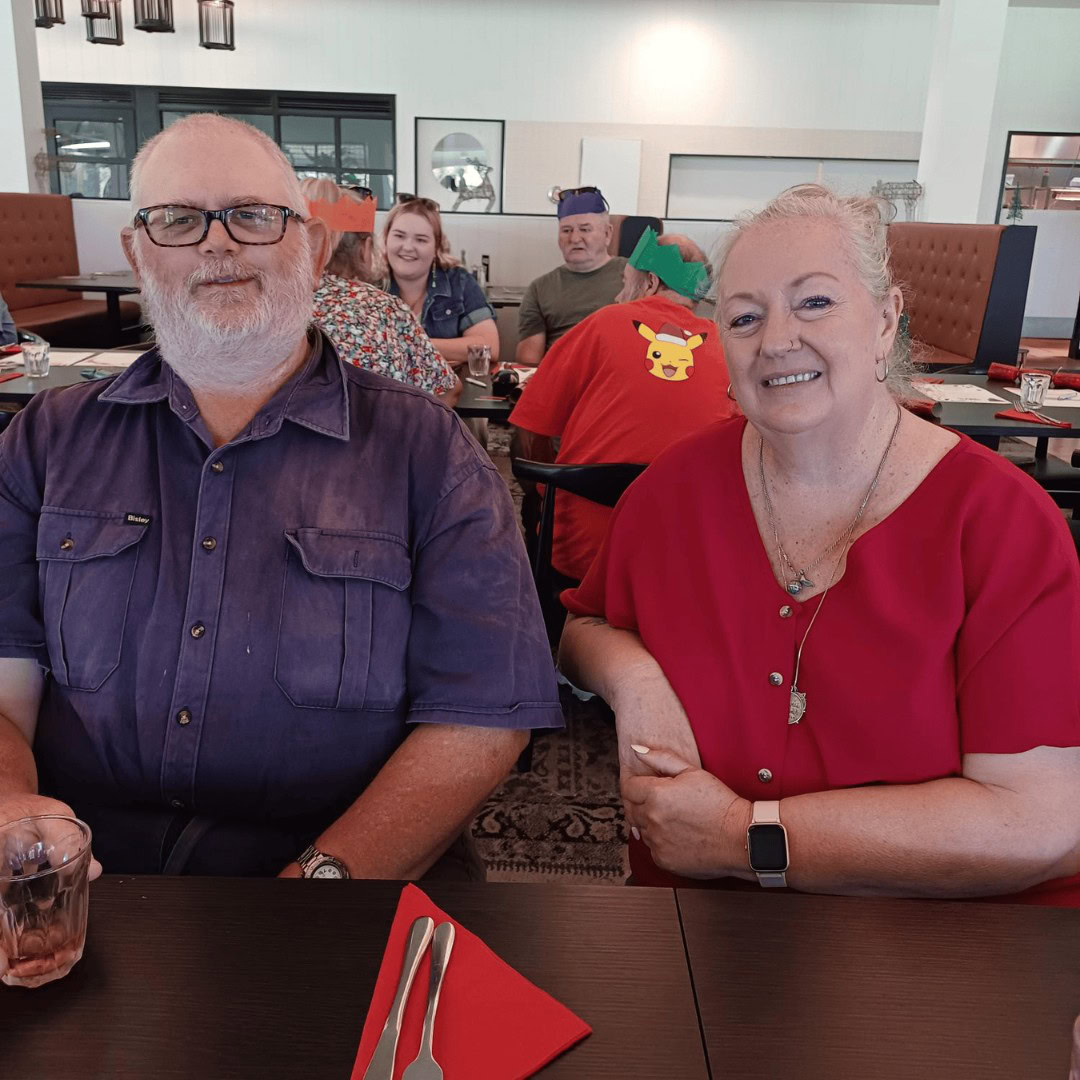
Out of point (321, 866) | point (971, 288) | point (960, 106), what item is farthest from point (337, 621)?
point (960, 106)

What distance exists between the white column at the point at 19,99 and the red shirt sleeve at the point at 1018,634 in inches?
302

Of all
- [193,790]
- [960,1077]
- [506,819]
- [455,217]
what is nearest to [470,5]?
[455,217]

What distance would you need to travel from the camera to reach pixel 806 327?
4.11 feet

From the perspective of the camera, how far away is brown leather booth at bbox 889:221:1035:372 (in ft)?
14.8

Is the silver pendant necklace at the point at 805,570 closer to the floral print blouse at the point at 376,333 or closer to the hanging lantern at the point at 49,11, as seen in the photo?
the floral print blouse at the point at 376,333

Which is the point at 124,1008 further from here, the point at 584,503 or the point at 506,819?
the point at 584,503

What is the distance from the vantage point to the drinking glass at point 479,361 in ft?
11.6

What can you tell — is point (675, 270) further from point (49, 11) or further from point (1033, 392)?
point (49, 11)

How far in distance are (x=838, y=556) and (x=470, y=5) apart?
9160 mm

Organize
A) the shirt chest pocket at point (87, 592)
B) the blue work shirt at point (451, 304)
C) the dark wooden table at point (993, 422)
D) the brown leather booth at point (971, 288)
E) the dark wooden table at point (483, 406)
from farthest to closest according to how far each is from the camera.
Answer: the brown leather booth at point (971, 288)
the blue work shirt at point (451, 304)
the dark wooden table at point (483, 406)
the dark wooden table at point (993, 422)
the shirt chest pocket at point (87, 592)

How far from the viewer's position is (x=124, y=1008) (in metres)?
0.74

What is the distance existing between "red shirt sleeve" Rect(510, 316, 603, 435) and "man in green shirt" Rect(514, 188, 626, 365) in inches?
72.0

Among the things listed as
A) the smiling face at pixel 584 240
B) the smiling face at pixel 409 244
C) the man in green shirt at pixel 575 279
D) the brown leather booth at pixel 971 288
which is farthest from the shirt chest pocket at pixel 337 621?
the smiling face at pixel 584 240

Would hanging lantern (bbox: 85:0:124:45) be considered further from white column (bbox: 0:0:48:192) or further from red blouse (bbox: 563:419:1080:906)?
red blouse (bbox: 563:419:1080:906)
